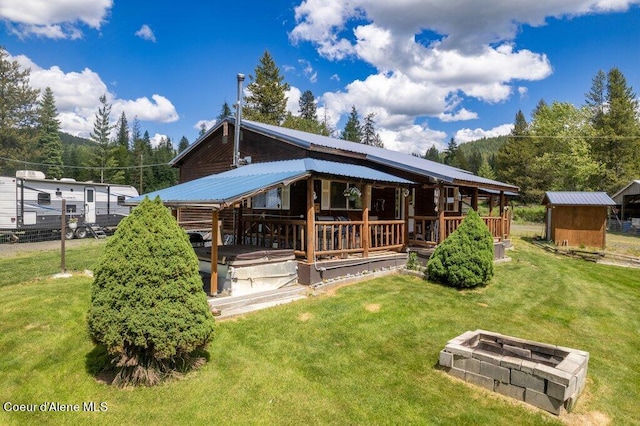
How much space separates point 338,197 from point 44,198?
18.6 metres

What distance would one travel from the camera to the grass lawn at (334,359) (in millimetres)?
4434

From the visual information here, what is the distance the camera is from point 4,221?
62.2 feet

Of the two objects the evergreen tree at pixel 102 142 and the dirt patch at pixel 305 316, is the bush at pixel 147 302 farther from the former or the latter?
the evergreen tree at pixel 102 142

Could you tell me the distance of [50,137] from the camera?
178 ft

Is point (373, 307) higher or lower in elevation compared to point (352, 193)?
lower

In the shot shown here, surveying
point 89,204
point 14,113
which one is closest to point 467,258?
point 89,204

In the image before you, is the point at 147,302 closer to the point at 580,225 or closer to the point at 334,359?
the point at 334,359

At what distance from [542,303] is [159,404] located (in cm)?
886

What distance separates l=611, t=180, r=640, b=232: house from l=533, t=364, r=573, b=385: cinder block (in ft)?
103

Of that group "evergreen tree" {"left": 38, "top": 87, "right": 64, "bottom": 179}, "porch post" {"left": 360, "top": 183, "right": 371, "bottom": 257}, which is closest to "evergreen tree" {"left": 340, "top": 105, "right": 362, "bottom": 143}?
"evergreen tree" {"left": 38, "top": 87, "right": 64, "bottom": 179}

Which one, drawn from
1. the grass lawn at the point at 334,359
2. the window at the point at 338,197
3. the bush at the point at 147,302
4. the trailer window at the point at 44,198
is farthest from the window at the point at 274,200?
the trailer window at the point at 44,198

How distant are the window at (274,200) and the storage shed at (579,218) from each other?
1478 cm

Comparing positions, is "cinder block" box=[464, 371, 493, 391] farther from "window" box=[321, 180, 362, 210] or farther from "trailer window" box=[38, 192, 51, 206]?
"trailer window" box=[38, 192, 51, 206]

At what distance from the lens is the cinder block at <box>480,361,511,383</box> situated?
486 centimetres
